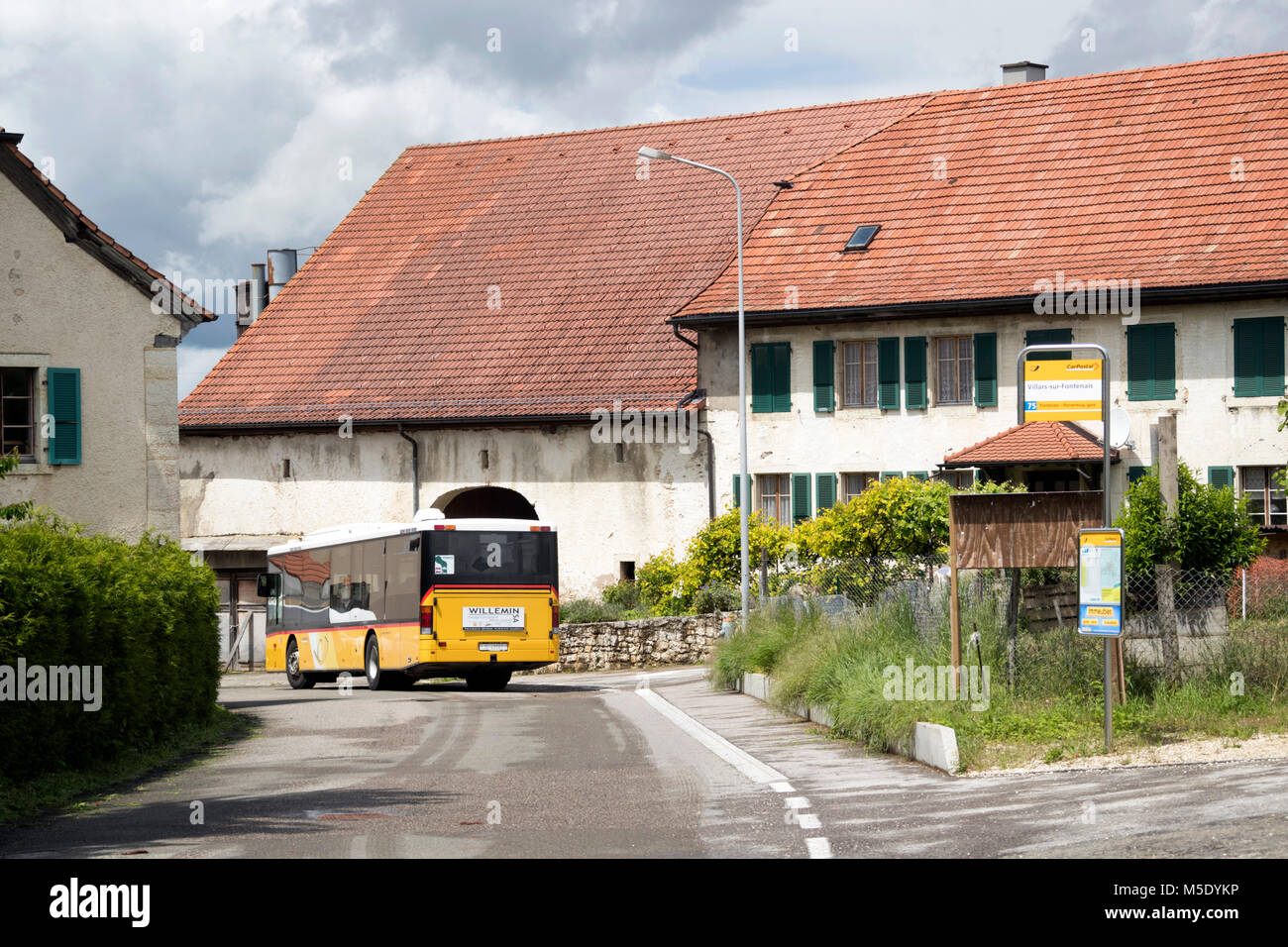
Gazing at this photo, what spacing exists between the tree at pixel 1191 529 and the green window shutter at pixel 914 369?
12.5 metres

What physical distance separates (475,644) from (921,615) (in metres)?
12.6

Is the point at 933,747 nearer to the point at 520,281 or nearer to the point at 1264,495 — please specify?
the point at 1264,495

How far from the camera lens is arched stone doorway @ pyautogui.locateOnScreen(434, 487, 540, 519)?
149 feet

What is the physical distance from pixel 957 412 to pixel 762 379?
15.5 ft

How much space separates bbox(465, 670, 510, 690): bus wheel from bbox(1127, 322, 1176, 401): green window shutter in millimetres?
14108

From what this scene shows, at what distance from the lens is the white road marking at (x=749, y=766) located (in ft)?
34.8

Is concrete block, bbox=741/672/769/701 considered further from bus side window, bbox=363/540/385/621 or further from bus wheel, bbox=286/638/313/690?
bus wheel, bbox=286/638/313/690

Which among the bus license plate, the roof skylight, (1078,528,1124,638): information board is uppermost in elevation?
the roof skylight

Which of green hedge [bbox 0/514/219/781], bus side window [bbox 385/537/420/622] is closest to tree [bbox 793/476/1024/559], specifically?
bus side window [bbox 385/537/420/622]

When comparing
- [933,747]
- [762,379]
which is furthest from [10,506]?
[762,379]

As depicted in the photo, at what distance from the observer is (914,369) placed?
37750 mm

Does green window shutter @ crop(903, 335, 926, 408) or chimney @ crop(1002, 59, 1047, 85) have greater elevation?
chimney @ crop(1002, 59, 1047, 85)

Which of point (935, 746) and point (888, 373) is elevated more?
point (888, 373)
